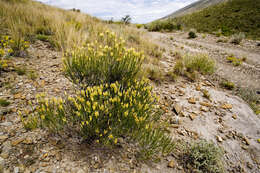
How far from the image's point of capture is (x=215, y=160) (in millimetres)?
1962

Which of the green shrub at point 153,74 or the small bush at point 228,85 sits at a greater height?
the green shrub at point 153,74

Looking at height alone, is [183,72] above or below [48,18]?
below

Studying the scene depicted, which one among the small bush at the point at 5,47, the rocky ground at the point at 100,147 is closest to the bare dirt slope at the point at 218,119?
the rocky ground at the point at 100,147

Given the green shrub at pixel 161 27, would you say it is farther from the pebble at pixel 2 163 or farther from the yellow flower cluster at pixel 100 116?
the pebble at pixel 2 163

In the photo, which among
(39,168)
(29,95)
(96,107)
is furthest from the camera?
(29,95)

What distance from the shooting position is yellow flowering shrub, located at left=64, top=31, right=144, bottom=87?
7.47 ft

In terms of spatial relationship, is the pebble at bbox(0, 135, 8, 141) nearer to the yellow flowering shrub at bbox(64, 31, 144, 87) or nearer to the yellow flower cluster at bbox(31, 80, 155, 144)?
the yellow flower cluster at bbox(31, 80, 155, 144)

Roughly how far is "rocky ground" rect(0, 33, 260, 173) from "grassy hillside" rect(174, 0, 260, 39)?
16532 millimetres

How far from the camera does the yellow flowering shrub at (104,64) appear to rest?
7.47 ft

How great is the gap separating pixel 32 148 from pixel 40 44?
11.7 ft

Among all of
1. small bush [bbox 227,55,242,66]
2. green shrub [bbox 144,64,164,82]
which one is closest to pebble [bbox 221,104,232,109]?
green shrub [bbox 144,64,164,82]

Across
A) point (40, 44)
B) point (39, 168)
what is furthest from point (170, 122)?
point (40, 44)

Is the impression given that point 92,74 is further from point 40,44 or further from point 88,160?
point 40,44

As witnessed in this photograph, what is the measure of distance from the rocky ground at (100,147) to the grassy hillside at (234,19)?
54.2 ft
